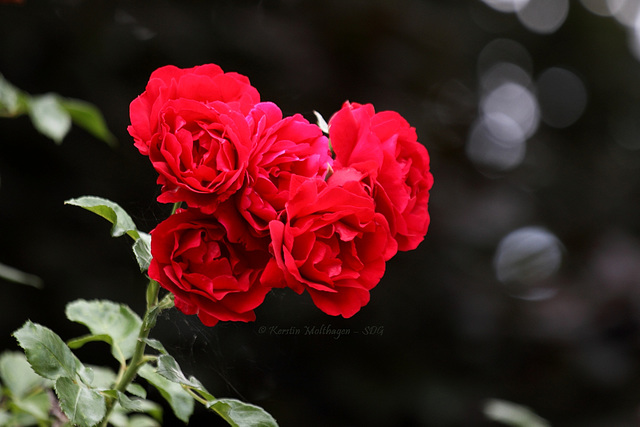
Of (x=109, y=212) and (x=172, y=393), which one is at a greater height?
(x=109, y=212)

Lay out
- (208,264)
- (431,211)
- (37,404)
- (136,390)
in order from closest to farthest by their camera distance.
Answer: (208,264)
(136,390)
(37,404)
(431,211)

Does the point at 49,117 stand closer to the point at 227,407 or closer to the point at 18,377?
the point at 18,377

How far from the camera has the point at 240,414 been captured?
0.52m

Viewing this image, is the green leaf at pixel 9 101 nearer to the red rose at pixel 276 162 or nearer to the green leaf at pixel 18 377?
the green leaf at pixel 18 377

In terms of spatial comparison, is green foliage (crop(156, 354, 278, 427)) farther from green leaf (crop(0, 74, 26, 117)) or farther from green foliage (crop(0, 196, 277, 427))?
green leaf (crop(0, 74, 26, 117))

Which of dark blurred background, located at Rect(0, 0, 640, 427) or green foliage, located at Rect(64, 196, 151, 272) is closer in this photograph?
green foliage, located at Rect(64, 196, 151, 272)

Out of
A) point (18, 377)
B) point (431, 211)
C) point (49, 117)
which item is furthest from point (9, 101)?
point (431, 211)

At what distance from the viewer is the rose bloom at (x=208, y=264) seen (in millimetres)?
431

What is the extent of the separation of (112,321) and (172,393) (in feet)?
0.38

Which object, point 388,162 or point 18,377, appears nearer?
point 388,162

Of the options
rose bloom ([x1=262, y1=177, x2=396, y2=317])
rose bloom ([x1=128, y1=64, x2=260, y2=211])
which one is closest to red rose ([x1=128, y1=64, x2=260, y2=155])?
rose bloom ([x1=128, y1=64, x2=260, y2=211])

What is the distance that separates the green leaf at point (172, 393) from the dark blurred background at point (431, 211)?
21 centimetres

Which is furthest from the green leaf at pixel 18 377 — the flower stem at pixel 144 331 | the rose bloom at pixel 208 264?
the rose bloom at pixel 208 264

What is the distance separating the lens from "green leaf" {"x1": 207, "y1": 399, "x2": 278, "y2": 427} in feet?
1.67
